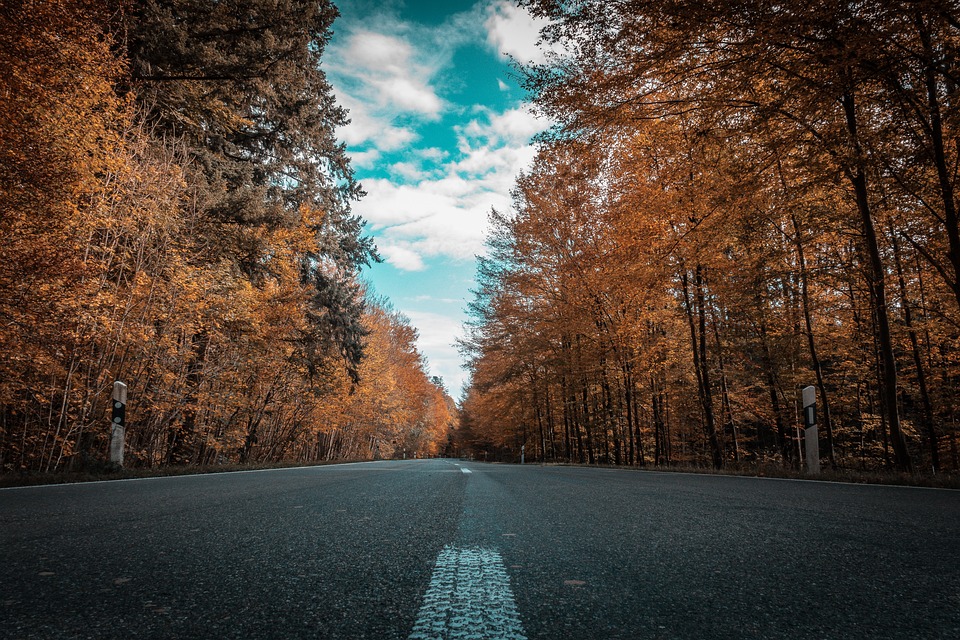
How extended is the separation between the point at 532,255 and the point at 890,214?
1035 cm

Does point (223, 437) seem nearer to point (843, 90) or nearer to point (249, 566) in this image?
point (249, 566)

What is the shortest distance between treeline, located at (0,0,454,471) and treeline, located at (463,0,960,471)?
21.3 ft

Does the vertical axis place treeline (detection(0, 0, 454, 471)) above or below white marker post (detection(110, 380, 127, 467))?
above

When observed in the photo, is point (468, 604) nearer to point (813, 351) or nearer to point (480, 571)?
point (480, 571)

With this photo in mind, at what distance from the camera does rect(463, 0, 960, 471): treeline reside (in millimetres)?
6133

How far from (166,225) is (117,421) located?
12.0 feet

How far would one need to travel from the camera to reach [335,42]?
12.0 meters

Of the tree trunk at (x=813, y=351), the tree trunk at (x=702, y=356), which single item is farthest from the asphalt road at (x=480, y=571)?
the tree trunk at (x=813, y=351)

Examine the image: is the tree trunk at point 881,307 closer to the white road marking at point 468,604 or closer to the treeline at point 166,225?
the white road marking at point 468,604

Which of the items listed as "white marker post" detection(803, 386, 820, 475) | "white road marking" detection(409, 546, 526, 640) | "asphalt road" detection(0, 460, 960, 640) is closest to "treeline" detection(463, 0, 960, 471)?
"white marker post" detection(803, 386, 820, 475)

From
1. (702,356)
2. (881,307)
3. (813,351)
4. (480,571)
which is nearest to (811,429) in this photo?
(881,307)

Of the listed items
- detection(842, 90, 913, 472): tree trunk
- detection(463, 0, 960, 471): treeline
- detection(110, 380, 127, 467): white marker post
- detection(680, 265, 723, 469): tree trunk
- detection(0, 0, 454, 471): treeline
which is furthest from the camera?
detection(680, 265, 723, 469): tree trunk

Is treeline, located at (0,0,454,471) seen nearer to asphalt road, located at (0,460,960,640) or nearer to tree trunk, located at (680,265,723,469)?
asphalt road, located at (0,460,960,640)

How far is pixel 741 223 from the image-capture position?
1195cm
